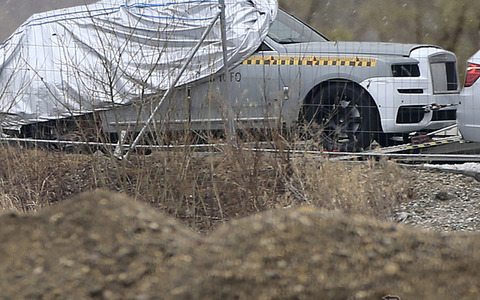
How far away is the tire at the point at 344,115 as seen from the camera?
8770mm

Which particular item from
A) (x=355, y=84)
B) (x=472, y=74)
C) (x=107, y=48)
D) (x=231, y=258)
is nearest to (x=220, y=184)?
(x=107, y=48)

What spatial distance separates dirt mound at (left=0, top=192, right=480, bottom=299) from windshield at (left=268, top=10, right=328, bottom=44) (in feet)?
23.1

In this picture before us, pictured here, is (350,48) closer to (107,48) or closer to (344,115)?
(344,115)

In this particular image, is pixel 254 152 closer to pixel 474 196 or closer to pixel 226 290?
pixel 474 196

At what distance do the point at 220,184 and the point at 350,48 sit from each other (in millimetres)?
3333

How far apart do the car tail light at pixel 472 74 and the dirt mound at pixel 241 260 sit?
19.3 ft

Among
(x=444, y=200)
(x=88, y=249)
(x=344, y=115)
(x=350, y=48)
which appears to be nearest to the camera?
(x=88, y=249)

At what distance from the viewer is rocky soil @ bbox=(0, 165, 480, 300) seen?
2.95 metres

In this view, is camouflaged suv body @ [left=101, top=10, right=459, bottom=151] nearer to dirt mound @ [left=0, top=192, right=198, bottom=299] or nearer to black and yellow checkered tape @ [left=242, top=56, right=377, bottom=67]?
black and yellow checkered tape @ [left=242, top=56, right=377, bottom=67]

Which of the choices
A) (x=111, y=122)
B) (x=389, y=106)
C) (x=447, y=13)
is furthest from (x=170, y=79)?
(x=447, y=13)

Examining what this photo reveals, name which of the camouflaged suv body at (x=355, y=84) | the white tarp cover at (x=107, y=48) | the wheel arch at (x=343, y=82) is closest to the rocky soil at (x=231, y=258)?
the white tarp cover at (x=107, y=48)

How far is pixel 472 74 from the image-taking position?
8.92 m

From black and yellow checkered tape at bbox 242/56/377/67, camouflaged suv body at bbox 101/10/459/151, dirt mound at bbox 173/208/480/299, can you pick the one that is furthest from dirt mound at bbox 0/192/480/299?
black and yellow checkered tape at bbox 242/56/377/67

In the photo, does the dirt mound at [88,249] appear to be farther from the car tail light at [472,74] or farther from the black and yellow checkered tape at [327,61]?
the black and yellow checkered tape at [327,61]
